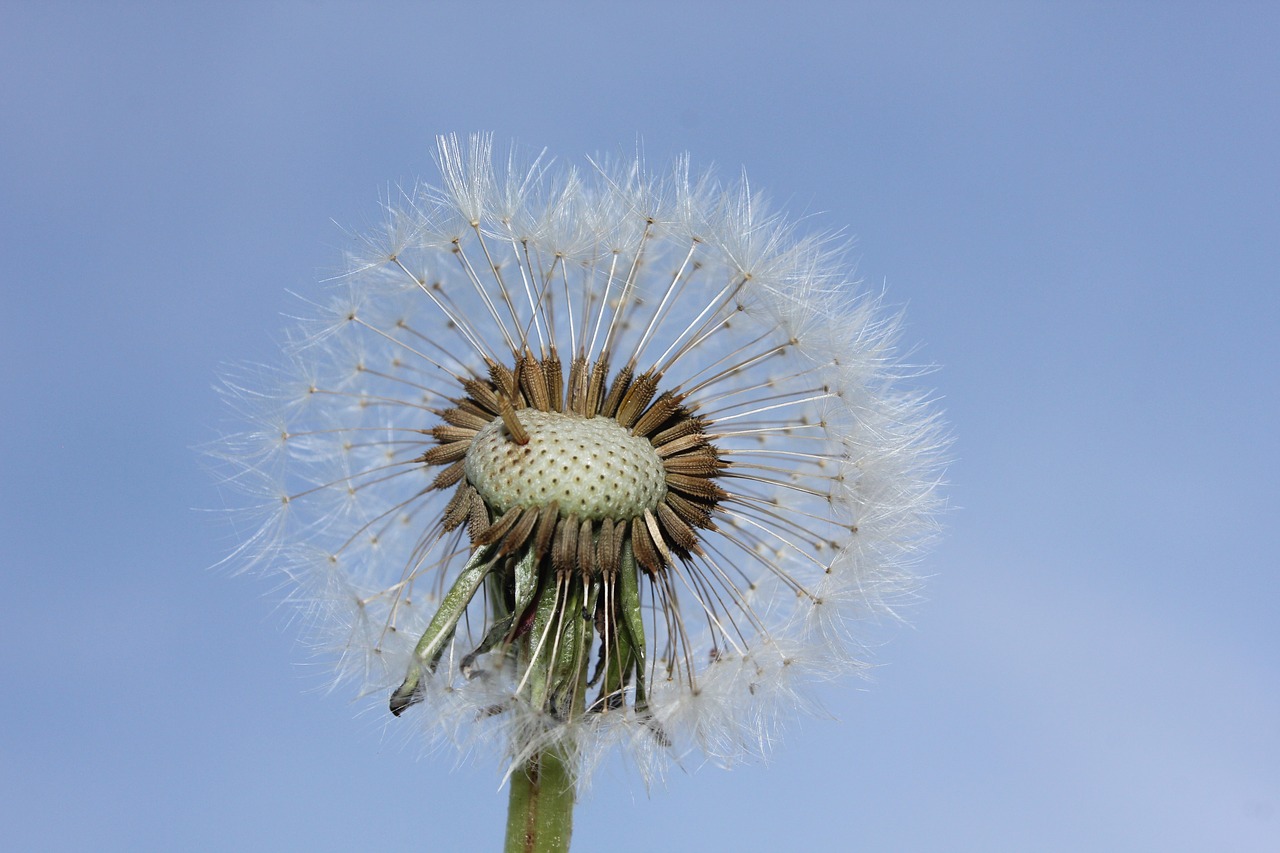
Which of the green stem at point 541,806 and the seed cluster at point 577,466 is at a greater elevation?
the seed cluster at point 577,466

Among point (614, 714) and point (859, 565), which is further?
point (859, 565)

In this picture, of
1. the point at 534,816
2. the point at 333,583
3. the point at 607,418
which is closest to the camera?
the point at 534,816

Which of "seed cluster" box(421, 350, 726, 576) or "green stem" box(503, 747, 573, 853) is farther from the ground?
"seed cluster" box(421, 350, 726, 576)

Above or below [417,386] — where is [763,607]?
below

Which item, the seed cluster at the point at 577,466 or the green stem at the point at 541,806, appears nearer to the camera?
the green stem at the point at 541,806

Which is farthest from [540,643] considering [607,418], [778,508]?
[778,508]

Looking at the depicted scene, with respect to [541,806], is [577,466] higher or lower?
higher

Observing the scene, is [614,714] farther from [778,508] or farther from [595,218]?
[595,218]

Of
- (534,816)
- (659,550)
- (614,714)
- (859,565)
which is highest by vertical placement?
(859,565)
